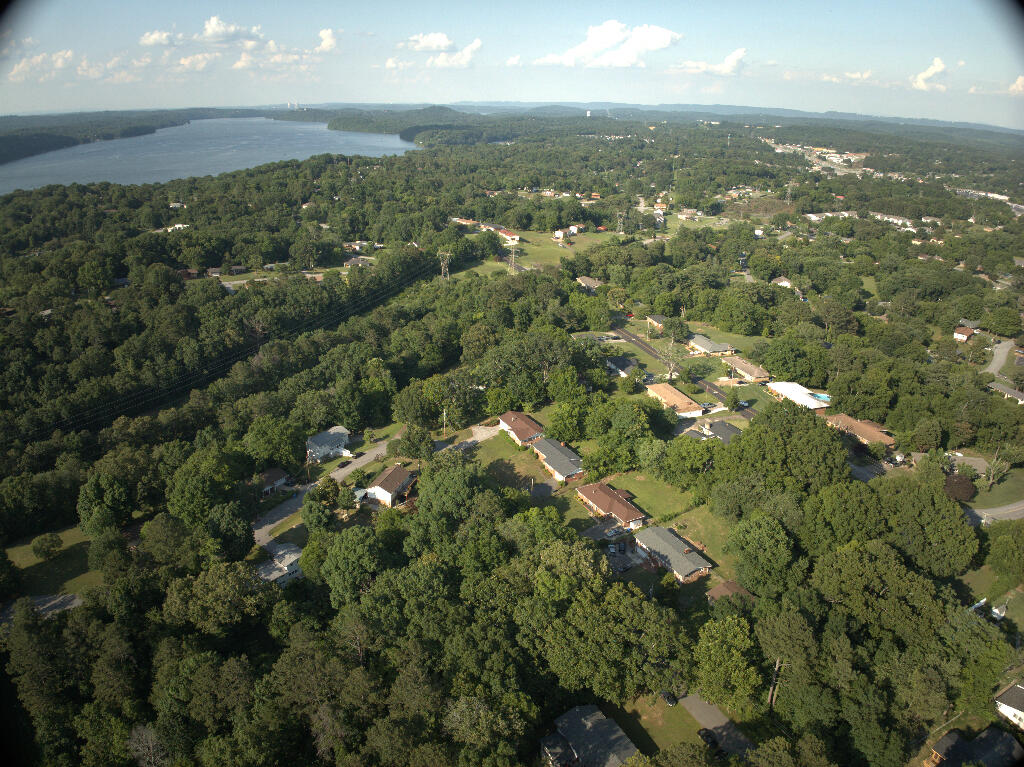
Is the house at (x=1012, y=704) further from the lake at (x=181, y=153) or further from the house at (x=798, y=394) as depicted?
the lake at (x=181, y=153)

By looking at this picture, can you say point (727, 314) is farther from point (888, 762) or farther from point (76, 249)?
point (76, 249)

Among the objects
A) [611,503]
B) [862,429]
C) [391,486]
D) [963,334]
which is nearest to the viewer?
[611,503]

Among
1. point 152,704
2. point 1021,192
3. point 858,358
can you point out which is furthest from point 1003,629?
point 1021,192

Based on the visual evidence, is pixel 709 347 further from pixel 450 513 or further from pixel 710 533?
pixel 450 513

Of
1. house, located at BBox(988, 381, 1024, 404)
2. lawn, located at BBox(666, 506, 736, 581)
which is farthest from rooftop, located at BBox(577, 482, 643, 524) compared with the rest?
house, located at BBox(988, 381, 1024, 404)

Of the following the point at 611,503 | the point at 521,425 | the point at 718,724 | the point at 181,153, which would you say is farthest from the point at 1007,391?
the point at 181,153

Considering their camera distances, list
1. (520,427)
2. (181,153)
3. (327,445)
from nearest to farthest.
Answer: (327,445) < (520,427) < (181,153)

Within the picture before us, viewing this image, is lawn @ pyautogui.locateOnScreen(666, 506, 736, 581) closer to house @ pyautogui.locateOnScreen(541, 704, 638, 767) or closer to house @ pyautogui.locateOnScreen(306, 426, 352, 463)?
house @ pyautogui.locateOnScreen(541, 704, 638, 767)
